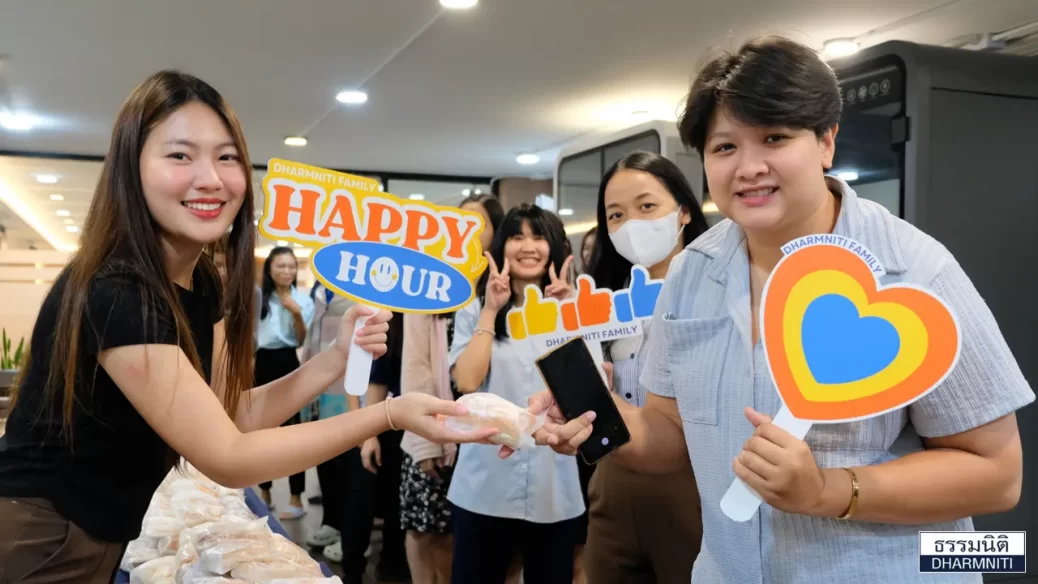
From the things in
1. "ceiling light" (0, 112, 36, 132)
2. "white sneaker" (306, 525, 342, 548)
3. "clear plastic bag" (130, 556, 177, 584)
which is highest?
"ceiling light" (0, 112, 36, 132)

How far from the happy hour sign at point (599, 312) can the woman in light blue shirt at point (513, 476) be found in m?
0.30

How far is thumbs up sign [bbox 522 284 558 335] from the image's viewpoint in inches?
63.7

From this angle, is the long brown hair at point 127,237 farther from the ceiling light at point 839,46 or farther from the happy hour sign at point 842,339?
the ceiling light at point 839,46

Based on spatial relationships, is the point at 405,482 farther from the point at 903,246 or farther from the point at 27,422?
the point at 903,246

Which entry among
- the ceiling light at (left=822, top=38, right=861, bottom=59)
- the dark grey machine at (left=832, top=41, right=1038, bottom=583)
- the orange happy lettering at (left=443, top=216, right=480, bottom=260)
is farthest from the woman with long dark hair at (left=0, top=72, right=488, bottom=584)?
the ceiling light at (left=822, top=38, right=861, bottom=59)

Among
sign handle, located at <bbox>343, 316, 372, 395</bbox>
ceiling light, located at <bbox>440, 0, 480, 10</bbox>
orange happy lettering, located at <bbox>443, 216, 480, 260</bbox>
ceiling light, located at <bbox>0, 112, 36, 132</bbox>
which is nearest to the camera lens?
sign handle, located at <bbox>343, 316, 372, 395</bbox>

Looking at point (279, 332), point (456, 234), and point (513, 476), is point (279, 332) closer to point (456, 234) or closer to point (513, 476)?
point (513, 476)

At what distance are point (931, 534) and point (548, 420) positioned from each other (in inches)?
21.9

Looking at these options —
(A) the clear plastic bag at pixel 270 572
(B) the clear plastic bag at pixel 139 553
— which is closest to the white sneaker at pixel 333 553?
(B) the clear plastic bag at pixel 139 553

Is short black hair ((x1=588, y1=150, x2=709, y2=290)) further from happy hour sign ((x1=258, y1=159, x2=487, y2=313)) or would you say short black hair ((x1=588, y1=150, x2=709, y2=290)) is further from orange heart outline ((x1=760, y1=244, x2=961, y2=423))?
orange heart outline ((x1=760, y1=244, x2=961, y2=423))

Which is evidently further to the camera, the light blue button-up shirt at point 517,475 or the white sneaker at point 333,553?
the white sneaker at point 333,553

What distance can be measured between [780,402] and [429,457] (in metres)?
1.45

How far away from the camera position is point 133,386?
1030 millimetres

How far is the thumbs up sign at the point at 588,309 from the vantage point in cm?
159
